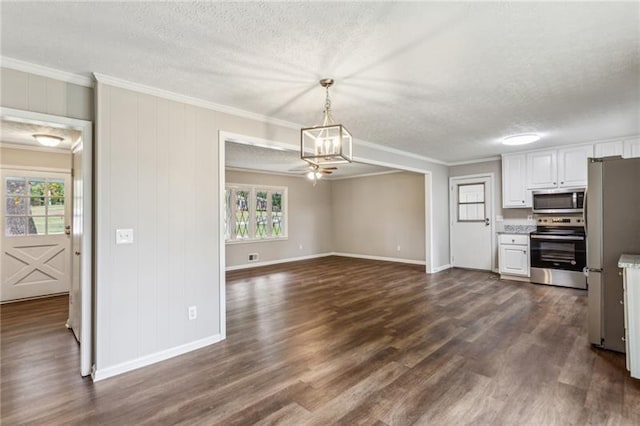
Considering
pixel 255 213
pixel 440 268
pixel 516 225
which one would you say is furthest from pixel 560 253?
pixel 255 213

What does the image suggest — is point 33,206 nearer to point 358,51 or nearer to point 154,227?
point 154,227

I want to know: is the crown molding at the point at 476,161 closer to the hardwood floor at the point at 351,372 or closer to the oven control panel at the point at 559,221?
the oven control panel at the point at 559,221

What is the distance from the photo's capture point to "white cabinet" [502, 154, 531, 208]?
20.0ft

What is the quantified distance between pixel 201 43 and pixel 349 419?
273cm

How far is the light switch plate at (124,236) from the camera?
2.71m

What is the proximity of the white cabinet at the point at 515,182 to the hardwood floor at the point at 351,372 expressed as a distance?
2.30m

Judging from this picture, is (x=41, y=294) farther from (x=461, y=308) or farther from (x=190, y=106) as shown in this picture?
(x=461, y=308)

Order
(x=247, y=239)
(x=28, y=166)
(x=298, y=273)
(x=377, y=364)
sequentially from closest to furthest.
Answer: (x=377, y=364) → (x=28, y=166) → (x=298, y=273) → (x=247, y=239)

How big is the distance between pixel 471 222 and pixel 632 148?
2919 mm

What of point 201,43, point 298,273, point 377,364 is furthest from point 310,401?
point 298,273

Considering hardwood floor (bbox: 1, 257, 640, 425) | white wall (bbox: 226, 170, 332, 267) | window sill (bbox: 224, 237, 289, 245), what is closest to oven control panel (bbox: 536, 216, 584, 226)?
hardwood floor (bbox: 1, 257, 640, 425)

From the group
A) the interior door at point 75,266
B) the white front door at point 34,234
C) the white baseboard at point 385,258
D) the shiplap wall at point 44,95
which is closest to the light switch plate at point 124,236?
the interior door at point 75,266

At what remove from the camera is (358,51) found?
2293 millimetres

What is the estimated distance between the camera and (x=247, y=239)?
793 cm
